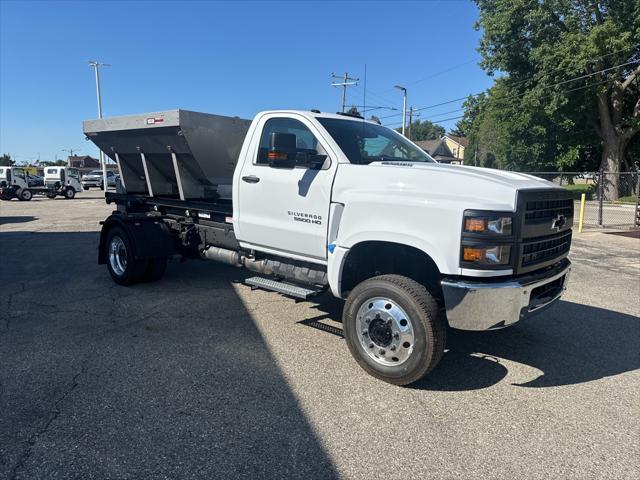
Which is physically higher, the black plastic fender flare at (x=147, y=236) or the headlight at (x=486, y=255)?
the headlight at (x=486, y=255)

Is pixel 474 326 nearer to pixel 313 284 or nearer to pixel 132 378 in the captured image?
pixel 313 284

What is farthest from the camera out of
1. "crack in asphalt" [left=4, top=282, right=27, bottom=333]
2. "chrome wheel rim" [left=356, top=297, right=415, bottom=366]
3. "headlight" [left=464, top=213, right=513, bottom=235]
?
"crack in asphalt" [left=4, top=282, right=27, bottom=333]

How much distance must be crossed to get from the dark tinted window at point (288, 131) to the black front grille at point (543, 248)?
2.21 m

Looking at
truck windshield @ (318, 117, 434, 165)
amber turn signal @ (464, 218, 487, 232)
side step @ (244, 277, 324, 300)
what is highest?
truck windshield @ (318, 117, 434, 165)

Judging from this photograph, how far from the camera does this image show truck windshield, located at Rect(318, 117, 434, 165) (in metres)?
4.74

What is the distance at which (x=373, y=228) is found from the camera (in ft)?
13.4

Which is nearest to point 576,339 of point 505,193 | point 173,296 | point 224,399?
point 505,193

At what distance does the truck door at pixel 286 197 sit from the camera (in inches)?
181

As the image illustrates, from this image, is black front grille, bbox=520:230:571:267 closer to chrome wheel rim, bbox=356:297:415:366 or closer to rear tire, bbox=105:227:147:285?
chrome wheel rim, bbox=356:297:415:366

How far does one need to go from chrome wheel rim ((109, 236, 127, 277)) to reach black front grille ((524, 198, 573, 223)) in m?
5.66

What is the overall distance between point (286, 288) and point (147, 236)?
112 inches

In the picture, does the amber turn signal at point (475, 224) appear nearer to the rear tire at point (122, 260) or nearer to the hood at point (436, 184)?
the hood at point (436, 184)

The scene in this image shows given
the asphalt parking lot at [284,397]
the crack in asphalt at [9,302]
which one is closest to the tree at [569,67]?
→ the asphalt parking lot at [284,397]

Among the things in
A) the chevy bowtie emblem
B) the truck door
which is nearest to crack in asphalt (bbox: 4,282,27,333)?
the truck door
